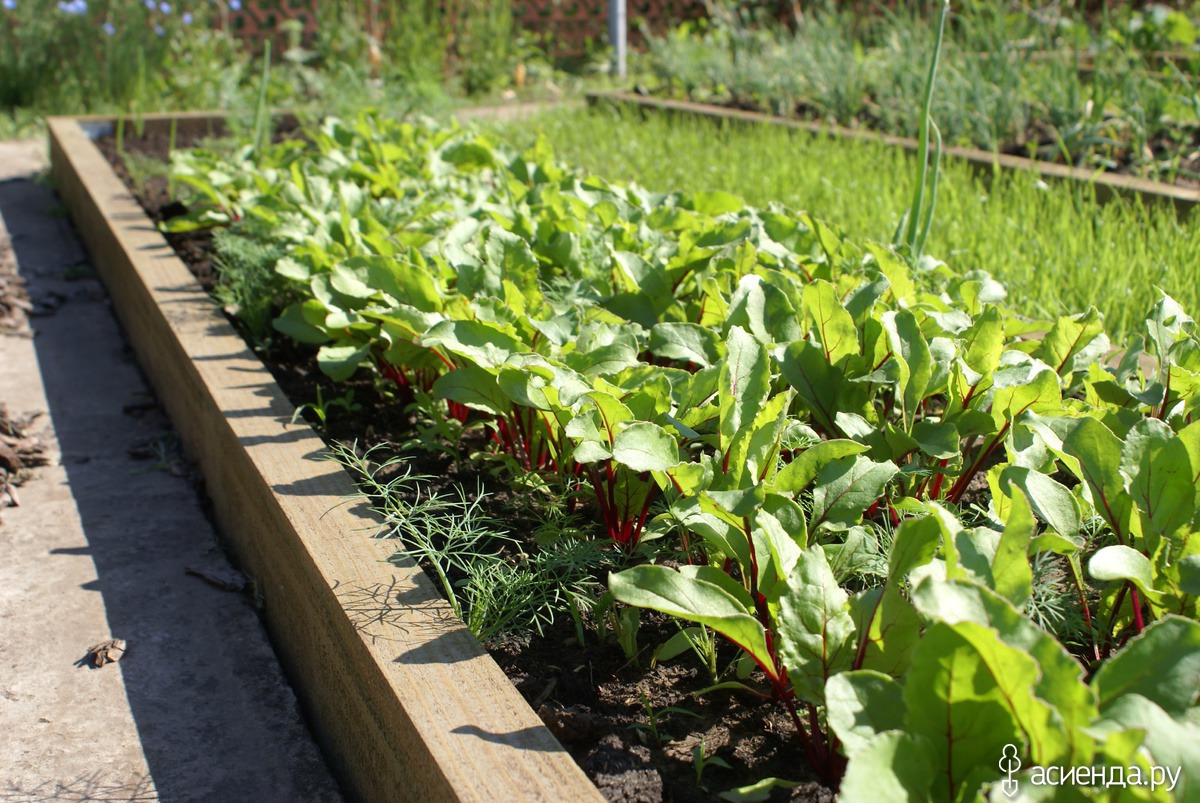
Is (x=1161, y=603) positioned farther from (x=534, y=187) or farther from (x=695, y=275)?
(x=534, y=187)

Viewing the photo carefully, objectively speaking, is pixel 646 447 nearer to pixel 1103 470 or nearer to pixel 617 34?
pixel 1103 470

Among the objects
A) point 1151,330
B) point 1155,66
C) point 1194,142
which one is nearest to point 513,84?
point 1155,66

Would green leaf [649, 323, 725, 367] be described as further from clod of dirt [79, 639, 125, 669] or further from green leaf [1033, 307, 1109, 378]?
clod of dirt [79, 639, 125, 669]

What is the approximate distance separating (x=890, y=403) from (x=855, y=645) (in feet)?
2.88

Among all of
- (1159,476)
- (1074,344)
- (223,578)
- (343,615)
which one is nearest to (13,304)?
(223,578)

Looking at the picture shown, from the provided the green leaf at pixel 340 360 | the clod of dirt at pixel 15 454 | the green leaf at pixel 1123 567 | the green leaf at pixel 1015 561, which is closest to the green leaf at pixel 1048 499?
the green leaf at pixel 1123 567

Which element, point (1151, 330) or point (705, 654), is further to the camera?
point (1151, 330)

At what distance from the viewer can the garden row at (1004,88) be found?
413cm

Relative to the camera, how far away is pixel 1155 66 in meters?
6.07

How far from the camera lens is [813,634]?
3.84 feet

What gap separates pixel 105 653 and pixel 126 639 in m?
0.07

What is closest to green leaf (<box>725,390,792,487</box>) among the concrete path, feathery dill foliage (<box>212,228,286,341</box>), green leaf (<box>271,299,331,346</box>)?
the concrete path

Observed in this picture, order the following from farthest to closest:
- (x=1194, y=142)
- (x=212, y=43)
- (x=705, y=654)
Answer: (x=212, y=43) < (x=1194, y=142) < (x=705, y=654)

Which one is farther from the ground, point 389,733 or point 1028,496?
point 1028,496
